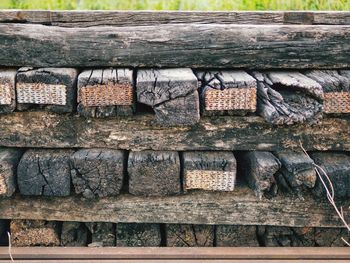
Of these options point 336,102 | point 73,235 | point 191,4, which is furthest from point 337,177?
point 191,4

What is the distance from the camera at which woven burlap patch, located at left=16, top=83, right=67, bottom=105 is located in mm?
2328

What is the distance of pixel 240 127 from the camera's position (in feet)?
8.08

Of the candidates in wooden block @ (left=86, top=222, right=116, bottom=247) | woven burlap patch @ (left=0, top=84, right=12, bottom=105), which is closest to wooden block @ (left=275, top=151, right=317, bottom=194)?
wooden block @ (left=86, top=222, right=116, bottom=247)

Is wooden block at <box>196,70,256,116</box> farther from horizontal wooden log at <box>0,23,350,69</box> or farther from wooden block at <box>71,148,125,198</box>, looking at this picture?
wooden block at <box>71,148,125,198</box>

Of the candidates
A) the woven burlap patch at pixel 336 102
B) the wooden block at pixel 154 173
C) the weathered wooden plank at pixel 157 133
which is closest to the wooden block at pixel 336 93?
the woven burlap patch at pixel 336 102

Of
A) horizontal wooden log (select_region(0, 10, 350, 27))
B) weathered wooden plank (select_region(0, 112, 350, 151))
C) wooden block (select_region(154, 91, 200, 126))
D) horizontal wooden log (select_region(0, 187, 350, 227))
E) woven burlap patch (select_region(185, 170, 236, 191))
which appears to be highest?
horizontal wooden log (select_region(0, 10, 350, 27))

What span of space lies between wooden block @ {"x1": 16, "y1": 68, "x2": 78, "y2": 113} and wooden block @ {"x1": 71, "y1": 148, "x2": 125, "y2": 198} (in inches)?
11.0

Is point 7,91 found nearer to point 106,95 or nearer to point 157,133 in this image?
point 106,95

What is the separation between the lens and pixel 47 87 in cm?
233

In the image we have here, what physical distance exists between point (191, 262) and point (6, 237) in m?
1.13

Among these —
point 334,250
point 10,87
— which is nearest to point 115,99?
point 10,87

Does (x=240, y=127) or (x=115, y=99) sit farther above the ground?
(x=115, y=99)

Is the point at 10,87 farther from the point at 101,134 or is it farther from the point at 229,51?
the point at 229,51

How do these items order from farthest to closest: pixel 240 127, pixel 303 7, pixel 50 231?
pixel 303 7
pixel 50 231
pixel 240 127
